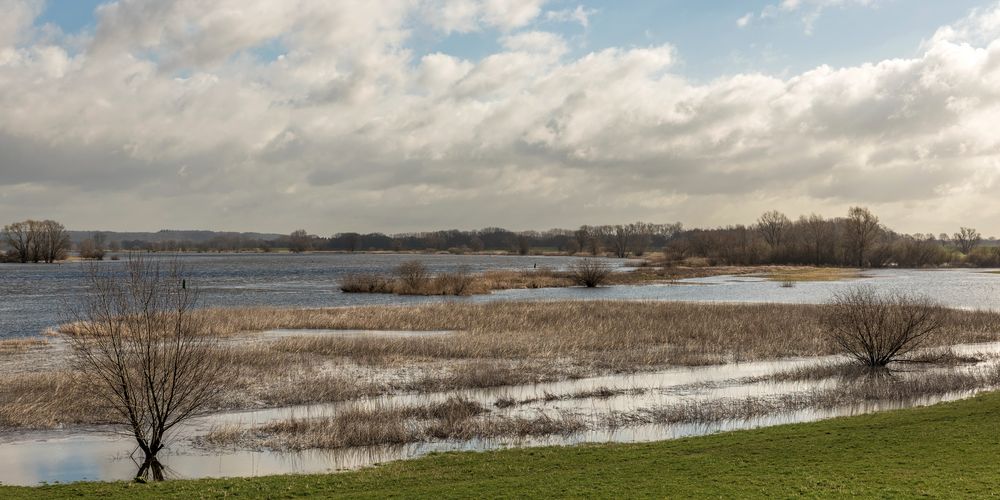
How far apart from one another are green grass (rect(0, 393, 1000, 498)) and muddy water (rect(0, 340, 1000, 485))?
209 cm

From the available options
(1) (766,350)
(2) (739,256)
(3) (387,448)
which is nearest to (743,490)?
(3) (387,448)

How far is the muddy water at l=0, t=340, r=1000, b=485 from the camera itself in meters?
15.5

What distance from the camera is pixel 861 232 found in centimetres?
12081

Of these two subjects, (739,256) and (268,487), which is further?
(739,256)

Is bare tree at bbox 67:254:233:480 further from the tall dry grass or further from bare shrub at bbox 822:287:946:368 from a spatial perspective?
bare shrub at bbox 822:287:946:368

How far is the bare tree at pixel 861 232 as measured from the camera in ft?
396

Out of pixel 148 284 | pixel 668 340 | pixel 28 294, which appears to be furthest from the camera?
pixel 28 294

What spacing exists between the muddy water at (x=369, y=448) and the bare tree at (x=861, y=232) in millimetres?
108893

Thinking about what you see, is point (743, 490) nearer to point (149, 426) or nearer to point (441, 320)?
point (149, 426)

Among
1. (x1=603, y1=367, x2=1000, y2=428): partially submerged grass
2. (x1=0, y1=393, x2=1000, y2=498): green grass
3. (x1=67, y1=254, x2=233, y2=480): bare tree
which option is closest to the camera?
(x1=0, y1=393, x2=1000, y2=498): green grass

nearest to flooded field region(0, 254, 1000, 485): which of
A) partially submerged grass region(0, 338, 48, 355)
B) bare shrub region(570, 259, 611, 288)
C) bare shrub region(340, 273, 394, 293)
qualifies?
partially submerged grass region(0, 338, 48, 355)

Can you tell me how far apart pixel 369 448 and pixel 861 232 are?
404 ft

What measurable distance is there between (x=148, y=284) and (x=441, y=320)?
2438 centimetres

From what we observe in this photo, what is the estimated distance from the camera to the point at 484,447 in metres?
16.9
